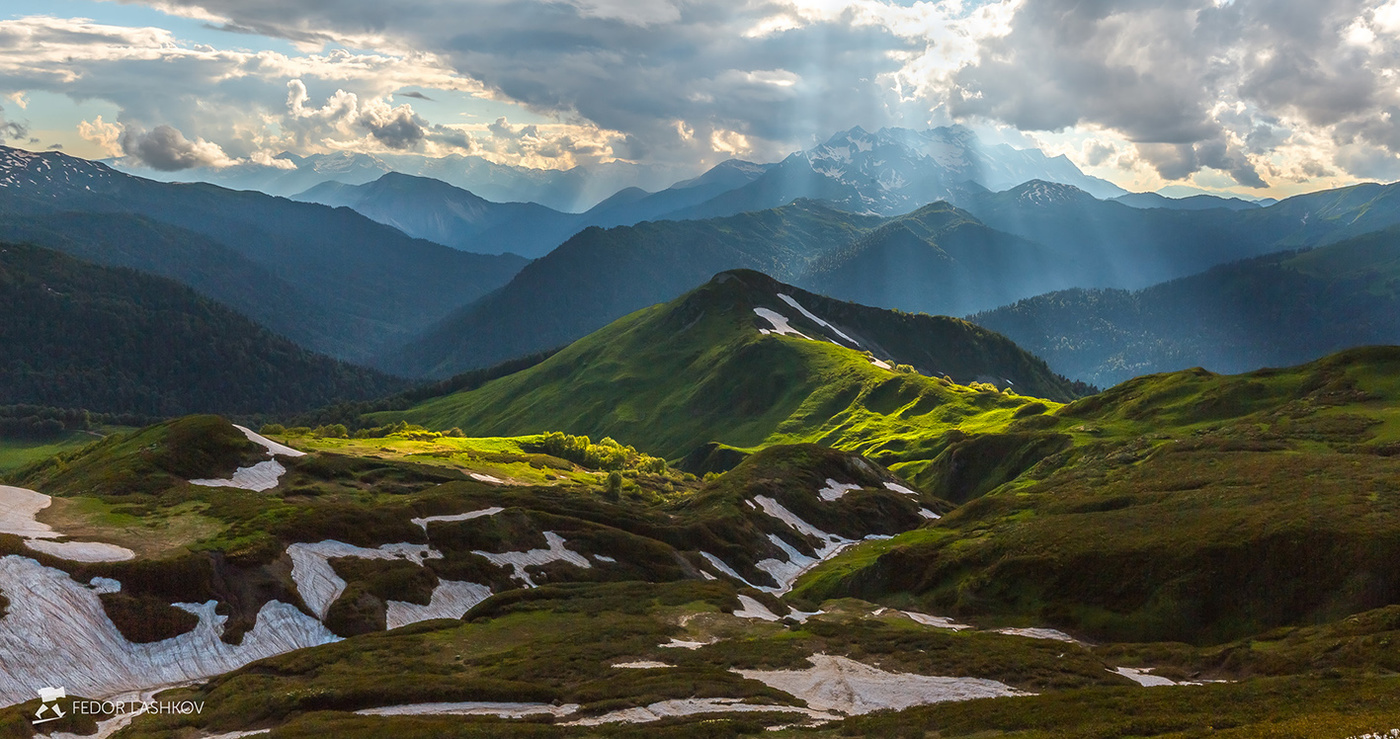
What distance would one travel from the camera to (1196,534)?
235 feet

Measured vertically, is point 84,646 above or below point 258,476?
below

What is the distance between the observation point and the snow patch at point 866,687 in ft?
159

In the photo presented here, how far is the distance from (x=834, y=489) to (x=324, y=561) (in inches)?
3260

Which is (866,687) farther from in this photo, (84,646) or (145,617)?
(84,646)

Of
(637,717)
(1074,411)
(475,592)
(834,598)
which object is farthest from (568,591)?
(1074,411)

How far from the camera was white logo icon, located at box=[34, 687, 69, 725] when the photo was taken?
147 feet

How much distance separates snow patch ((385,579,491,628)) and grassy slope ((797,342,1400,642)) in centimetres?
3648

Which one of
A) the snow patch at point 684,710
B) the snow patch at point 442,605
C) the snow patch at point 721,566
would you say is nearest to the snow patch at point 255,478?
the snow patch at point 442,605

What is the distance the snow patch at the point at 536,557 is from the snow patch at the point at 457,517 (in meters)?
5.48

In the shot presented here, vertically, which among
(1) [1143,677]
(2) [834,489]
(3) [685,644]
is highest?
(1) [1143,677]

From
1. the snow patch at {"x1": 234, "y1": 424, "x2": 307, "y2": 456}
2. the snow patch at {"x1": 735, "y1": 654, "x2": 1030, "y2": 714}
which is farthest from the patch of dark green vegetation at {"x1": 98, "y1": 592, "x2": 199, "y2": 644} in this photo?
the snow patch at {"x1": 234, "y1": 424, "x2": 307, "y2": 456}

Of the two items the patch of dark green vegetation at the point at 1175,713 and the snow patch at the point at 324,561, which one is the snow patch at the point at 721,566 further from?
the patch of dark green vegetation at the point at 1175,713

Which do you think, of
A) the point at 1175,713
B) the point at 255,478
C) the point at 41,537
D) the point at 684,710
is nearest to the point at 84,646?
the point at 41,537

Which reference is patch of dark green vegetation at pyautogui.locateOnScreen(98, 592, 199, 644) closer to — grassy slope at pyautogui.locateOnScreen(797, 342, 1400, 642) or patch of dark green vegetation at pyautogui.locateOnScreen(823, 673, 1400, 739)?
patch of dark green vegetation at pyautogui.locateOnScreen(823, 673, 1400, 739)
